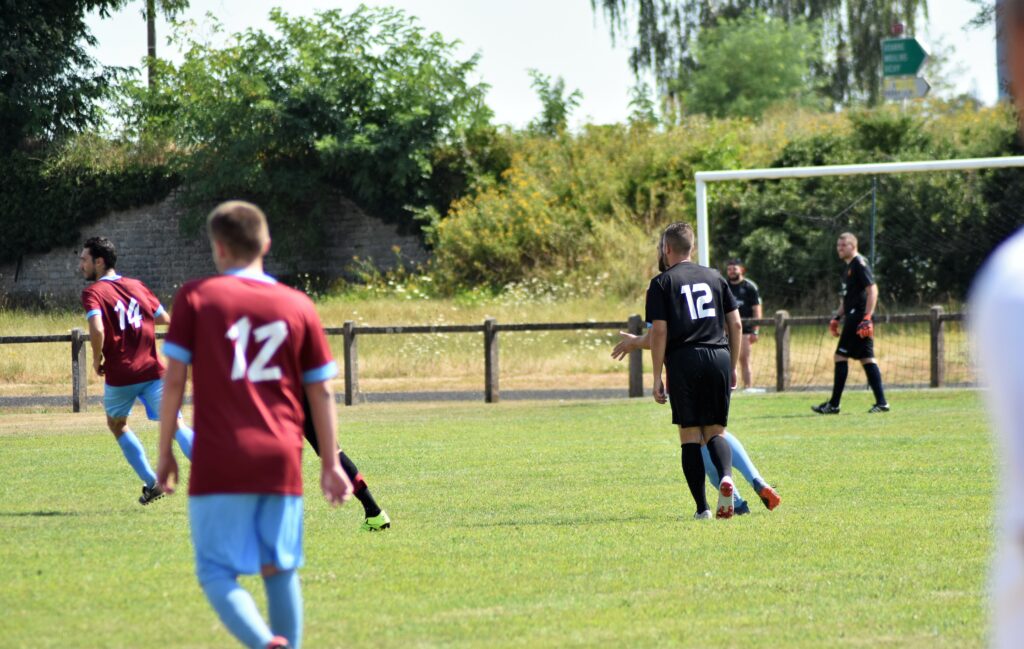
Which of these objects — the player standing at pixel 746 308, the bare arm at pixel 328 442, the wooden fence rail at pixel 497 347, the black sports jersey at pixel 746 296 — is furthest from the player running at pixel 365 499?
the black sports jersey at pixel 746 296

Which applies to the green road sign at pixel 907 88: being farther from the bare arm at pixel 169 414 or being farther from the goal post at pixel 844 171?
the bare arm at pixel 169 414

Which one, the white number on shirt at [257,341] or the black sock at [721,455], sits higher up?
the white number on shirt at [257,341]

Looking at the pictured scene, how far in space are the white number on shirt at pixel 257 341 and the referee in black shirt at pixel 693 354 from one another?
4535mm

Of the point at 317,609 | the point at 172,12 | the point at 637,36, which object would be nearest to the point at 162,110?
the point at 172,12

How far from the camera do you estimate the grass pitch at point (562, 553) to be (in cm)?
616

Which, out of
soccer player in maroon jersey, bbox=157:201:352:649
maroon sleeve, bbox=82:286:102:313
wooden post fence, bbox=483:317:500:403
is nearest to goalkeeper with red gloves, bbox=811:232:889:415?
wooden post fence, bbox=483:317:500:403

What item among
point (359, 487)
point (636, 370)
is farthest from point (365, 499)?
point (636, 370)

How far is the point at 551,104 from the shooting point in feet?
131

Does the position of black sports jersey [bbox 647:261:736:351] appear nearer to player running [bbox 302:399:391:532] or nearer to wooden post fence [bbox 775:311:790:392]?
player running [bbox 302:399:391:532]

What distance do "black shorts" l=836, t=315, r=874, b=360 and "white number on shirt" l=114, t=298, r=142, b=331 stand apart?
895 centimetres

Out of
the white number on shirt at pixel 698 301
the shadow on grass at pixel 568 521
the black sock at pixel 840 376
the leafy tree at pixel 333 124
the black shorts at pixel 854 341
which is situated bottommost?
the shadow on grass at pixel 568 521

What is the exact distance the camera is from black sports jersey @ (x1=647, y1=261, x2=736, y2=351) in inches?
360

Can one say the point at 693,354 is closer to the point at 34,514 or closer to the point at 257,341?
the point at 257,341

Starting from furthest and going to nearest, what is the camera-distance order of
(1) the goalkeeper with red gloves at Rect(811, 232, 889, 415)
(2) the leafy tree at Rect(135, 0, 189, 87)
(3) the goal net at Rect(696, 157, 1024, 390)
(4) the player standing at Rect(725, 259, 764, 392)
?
(2) the leafy tree at Rect(135, 0, 189, 87), (3) the goal net at Rect(696, 157, 1024, 390), (4) the player standing at Rect(725, 259, 764, 392), (1) the goalkeeper with red gloves at Rect(811, 232, 889, 415)
